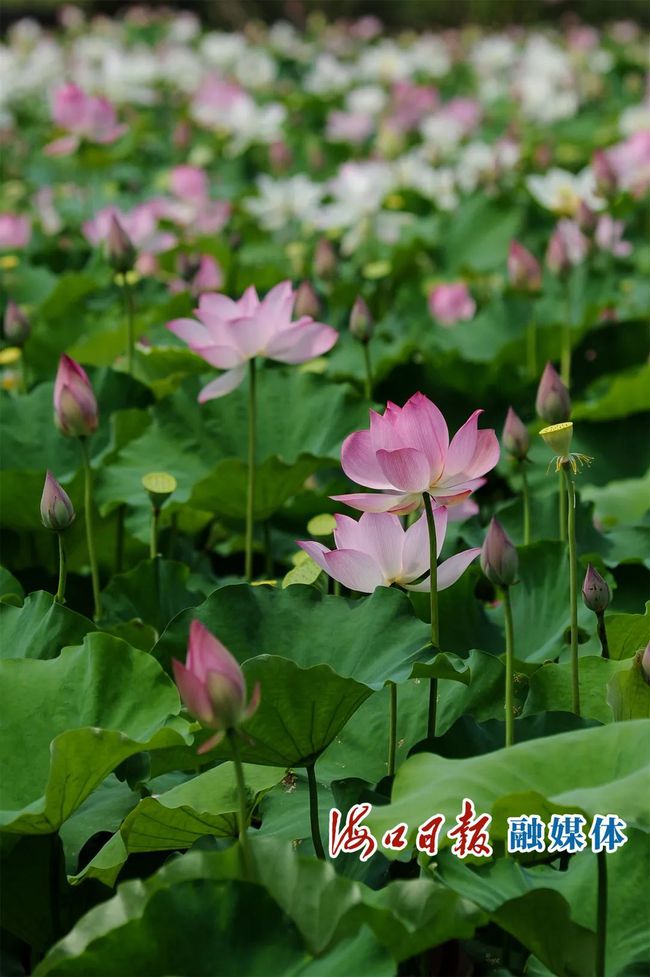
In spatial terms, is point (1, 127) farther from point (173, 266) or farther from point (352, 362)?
point (352, 362)

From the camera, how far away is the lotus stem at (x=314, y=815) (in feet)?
3.57

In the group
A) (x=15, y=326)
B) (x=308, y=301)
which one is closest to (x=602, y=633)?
(x=308, y=301)

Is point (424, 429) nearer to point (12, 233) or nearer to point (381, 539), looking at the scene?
point (381, 539)

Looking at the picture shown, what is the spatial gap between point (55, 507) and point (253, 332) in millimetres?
365

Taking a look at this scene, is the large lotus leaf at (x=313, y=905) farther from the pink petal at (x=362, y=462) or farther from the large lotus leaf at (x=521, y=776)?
the pink petal at (x=362, y=462)

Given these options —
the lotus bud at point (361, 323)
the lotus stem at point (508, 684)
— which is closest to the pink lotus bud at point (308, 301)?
the lotus bud at point (361, 323)

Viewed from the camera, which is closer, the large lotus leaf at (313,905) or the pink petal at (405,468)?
the large lotus leaf at (313,905)

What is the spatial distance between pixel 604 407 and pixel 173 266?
139 centimetres

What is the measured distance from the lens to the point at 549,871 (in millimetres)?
1053

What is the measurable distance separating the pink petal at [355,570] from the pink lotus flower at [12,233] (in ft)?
7.70

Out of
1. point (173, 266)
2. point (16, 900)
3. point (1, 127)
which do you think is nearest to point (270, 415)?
point (16, 900)

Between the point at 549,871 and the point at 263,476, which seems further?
the point at 263,476

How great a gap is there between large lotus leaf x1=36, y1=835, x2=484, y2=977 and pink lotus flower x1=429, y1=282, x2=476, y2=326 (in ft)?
6.27

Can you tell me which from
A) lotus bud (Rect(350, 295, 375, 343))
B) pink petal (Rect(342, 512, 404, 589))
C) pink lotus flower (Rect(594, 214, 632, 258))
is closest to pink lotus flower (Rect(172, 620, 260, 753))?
pink petal (Rect(342, 512, 404, 589))
